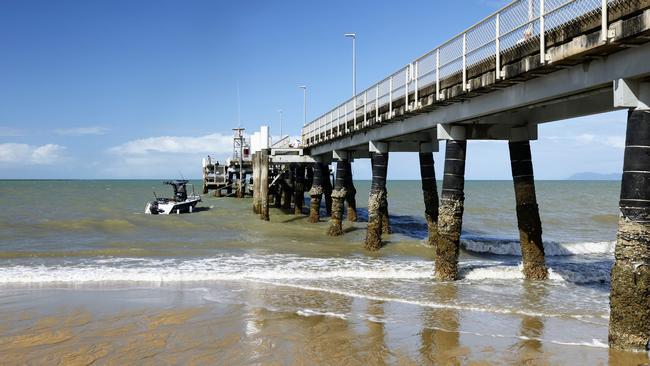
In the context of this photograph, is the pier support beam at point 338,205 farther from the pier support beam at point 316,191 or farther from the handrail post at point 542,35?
the handrail post at point 542,35

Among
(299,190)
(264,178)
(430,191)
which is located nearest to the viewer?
(430,191)

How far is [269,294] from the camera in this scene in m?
12.8

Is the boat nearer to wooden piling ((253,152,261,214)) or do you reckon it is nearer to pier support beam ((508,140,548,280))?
wooden piling ((253,152,261,214))

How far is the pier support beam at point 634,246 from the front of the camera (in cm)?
782

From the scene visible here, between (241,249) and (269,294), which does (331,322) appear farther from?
(241,249)

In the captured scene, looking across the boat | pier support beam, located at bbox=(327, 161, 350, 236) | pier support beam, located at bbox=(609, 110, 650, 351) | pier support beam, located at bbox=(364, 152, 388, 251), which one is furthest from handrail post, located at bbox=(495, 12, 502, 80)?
the boat

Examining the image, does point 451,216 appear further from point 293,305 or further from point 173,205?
point 173,205

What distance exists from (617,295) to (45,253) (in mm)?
19423

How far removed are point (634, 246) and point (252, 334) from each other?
19.8ft

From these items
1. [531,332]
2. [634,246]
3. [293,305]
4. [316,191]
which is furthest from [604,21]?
[316,191]

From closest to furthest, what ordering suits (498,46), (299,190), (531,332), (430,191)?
(531,332) < (498,46) < (430,191) < (299,190)

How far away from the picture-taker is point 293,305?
11477 millimetres

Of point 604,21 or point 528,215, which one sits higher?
point 604,21

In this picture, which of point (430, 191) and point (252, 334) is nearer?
point (252, 334)
